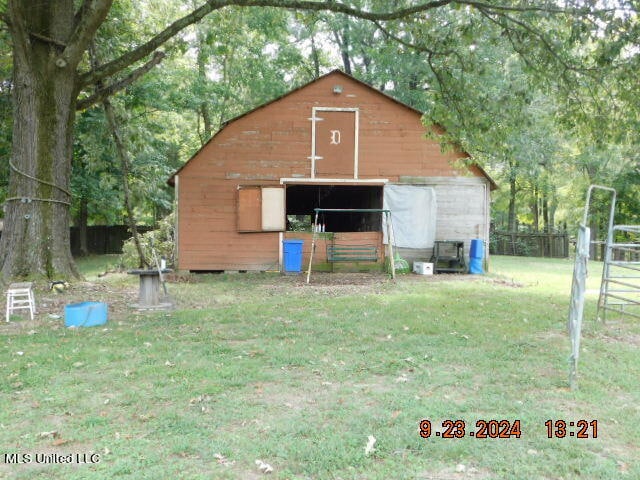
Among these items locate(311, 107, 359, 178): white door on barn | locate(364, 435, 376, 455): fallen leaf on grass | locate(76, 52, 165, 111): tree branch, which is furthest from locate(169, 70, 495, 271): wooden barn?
locate(364, 435, 376, 455): fallen leaf on grass

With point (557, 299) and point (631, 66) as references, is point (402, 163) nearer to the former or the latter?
point (557, 299)

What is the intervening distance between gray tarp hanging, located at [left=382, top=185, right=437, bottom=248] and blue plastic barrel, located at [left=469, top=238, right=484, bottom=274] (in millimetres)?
1217

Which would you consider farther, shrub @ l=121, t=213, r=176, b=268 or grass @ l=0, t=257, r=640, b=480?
shrub @ l=121, t=213, r=176, b=268

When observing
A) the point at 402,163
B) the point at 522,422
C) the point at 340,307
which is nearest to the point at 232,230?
the point at 402,163

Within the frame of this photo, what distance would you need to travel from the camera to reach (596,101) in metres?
8.62

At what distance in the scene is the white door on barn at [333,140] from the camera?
14.2 metres

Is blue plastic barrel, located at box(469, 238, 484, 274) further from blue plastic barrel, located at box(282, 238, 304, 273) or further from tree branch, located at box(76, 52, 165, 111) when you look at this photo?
tree branch, located at box(76, 52, 165, 111)

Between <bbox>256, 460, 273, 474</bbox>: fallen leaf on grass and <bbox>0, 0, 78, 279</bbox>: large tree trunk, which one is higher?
<bbox>0, 0, 78, 279</bbox>: large tree trunk

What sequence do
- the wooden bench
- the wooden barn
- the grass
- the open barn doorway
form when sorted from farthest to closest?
the open barn doorway → the wooden bench → the wooden barn → the grass

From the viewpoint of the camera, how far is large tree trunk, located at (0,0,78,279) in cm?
909

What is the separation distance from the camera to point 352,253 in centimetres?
1421

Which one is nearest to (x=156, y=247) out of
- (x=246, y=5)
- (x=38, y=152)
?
(x=38, y=152)

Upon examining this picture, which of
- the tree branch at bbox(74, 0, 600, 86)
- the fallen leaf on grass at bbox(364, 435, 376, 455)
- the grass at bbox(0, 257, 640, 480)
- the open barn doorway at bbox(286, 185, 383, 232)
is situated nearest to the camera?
the grass at bbox(0, 257, 640, 480)

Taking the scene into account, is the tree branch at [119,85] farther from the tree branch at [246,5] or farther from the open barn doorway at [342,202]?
the open barn doorway at [342,202]
